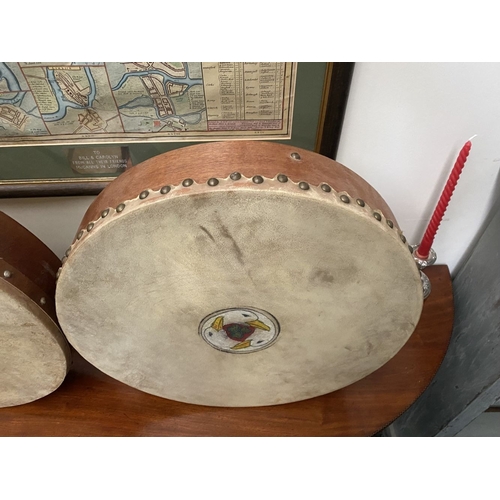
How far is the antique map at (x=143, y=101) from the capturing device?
2.70ft

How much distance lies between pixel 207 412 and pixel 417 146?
80 cm

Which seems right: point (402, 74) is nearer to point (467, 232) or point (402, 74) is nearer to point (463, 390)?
point (467, 232)

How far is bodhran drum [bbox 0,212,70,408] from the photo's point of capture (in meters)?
0.85

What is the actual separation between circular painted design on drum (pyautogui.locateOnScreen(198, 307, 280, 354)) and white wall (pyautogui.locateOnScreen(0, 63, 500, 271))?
0.41 m

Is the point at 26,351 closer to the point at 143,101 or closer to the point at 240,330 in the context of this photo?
the point at 240,330

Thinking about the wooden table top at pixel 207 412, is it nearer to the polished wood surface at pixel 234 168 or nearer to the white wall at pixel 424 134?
the white wall at pixel 424 134

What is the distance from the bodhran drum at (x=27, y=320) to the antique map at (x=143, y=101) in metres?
0.21

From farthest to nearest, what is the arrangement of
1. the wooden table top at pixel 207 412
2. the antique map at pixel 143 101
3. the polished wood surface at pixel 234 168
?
the wooden table top at pixel 207 412, the antique map at pixel 143 101, the polished wood surface at pixel 234 168

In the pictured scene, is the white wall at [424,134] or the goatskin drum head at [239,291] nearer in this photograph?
the goatskin drum head at [239,291]

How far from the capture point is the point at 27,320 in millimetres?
882

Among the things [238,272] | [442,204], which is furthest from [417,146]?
[238,272]

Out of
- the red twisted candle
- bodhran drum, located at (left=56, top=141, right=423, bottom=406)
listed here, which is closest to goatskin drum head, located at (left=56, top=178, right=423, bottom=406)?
bodhran drum, located at (left=56, top=141, right=423, bottom=406)

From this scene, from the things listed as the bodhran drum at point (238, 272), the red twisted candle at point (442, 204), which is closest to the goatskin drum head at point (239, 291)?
the bodhran drum at point (238, 272)

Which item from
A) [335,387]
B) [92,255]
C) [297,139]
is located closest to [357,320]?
[335,387]
